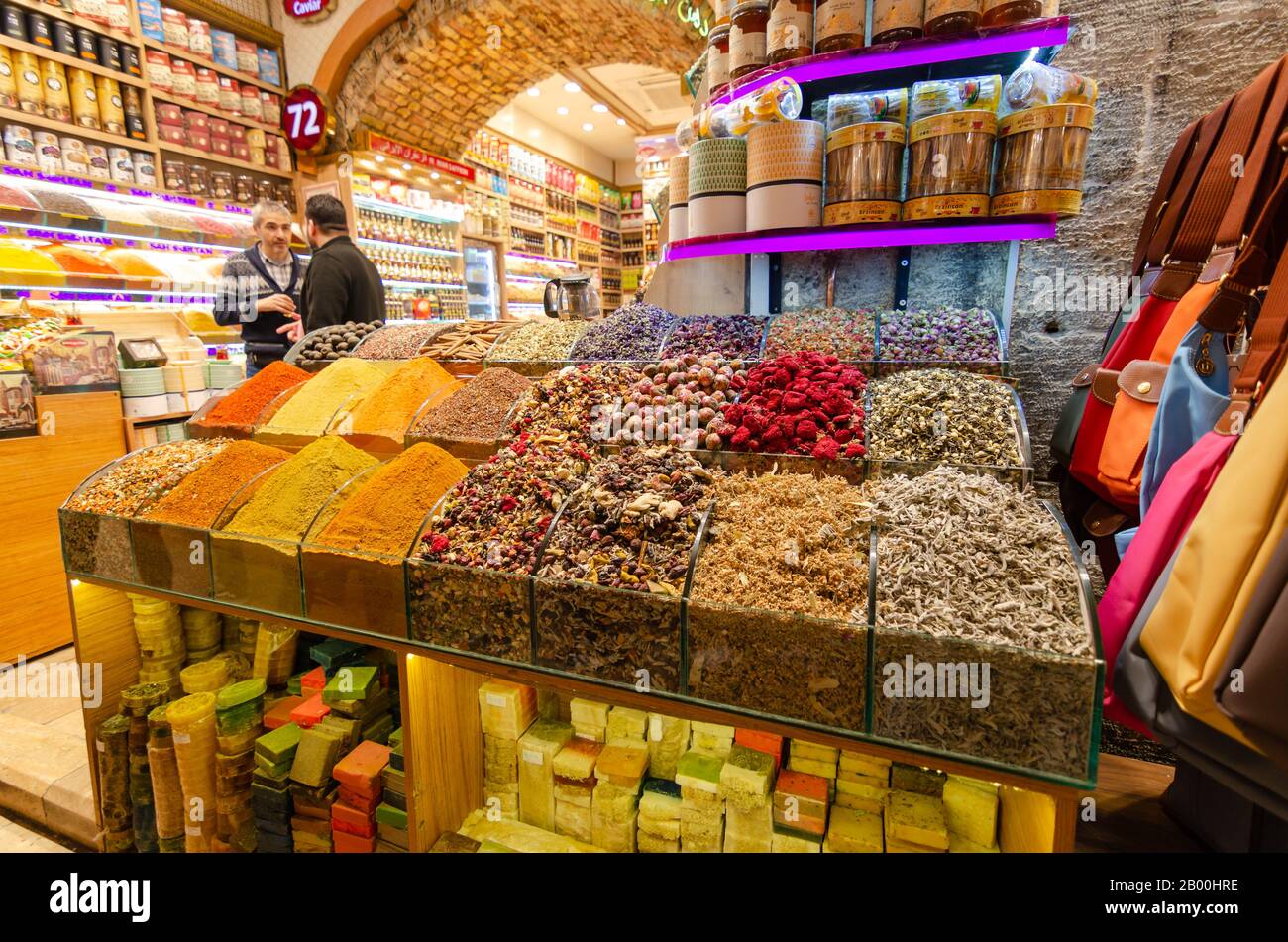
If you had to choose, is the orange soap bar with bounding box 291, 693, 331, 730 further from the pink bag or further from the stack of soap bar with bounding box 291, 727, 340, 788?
the pink bag

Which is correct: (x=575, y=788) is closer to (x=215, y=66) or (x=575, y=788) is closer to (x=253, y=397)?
(x=253, y=397)

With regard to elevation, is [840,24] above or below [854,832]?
above

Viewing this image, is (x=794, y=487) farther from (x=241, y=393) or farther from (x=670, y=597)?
(x=241, y=393)

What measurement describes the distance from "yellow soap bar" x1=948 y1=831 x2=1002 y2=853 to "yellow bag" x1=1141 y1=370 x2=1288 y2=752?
1.70ft

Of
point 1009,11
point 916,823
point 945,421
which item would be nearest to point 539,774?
point 916,823

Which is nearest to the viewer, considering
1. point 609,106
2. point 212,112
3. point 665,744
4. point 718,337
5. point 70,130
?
point 665,744

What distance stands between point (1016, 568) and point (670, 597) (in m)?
0.50

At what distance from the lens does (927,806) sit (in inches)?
45.8

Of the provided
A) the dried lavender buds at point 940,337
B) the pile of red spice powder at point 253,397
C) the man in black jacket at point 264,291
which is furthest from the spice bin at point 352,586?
the man in black jacket at point 264,291

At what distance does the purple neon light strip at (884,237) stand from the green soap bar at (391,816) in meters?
1.76

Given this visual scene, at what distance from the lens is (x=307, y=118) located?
184 inches

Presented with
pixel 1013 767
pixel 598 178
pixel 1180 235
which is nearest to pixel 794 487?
pixel 1013 767

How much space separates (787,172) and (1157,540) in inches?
51.8

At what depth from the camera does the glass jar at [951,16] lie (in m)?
1.61
